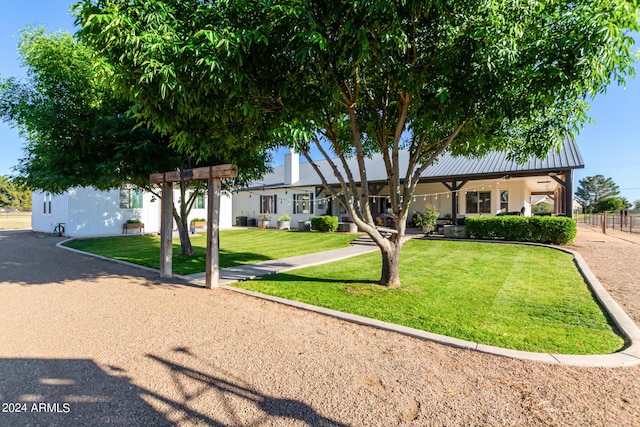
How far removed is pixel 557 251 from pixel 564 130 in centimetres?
674

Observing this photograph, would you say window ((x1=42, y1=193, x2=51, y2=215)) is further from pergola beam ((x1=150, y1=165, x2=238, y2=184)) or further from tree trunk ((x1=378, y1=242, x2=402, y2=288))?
tree trunk ((x1=378, y1=242, x2=402, y2=288))

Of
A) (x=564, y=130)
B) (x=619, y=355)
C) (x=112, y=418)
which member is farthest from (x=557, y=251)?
(x=112, y=418)

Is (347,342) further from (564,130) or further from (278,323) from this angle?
(564,130)

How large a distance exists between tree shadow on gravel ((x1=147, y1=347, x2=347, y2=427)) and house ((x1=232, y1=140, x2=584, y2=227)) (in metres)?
7.16

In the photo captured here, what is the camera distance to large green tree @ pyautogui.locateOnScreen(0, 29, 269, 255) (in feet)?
24.1

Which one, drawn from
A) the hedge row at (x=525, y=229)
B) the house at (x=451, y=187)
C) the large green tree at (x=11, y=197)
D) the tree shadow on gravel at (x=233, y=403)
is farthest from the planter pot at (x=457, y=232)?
the large green tree at (x=11, y=197)

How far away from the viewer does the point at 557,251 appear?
407 inches

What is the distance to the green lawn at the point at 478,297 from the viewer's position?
3.87 metres

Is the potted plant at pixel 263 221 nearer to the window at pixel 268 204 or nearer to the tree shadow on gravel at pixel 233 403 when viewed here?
the window at pixel 268 204

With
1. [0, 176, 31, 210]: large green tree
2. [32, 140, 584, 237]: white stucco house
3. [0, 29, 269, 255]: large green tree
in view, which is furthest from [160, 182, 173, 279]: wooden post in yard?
[0, 176, 31, 210]: large green tree

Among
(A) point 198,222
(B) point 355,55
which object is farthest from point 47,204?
(B) point 355,55

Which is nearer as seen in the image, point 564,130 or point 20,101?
point 564,130

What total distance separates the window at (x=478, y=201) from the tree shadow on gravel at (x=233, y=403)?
17.4 meters

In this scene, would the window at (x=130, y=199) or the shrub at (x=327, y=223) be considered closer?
the shrub at (x=327, y=223)
